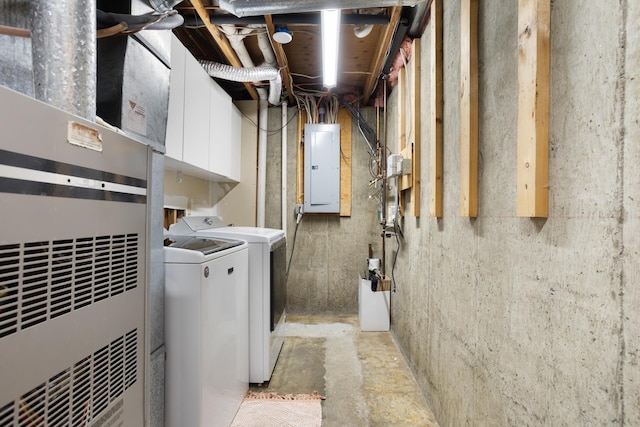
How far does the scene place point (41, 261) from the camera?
24.2 inches

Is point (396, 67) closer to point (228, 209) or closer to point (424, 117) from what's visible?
point (424, 117)

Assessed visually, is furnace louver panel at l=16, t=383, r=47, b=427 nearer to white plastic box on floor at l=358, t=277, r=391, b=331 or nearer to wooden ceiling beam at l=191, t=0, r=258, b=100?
wooden ceiling beam at l=191, t=0, r=258, b=100

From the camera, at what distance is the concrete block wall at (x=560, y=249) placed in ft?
2.41

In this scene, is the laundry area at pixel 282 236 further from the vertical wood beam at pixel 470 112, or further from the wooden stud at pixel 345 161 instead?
the wooden stud at pixel 345 161

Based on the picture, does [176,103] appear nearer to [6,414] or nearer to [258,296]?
[258,296]

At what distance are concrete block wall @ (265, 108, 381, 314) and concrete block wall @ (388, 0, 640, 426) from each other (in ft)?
6.94

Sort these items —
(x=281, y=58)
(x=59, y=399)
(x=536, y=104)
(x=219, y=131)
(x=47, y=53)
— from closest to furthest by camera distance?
(x=59, y=399) < (x=47, y=53) < (x=536, y=104) < (x=281, y=58) < (x=219, y=131)

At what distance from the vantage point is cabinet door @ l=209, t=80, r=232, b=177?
2842mm

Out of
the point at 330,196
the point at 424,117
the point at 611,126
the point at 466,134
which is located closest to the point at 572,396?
the point at 611,126

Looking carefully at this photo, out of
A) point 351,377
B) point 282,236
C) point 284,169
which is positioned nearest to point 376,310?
point 351,377

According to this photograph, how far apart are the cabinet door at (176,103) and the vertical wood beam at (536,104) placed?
203 cm

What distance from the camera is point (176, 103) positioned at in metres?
2.16

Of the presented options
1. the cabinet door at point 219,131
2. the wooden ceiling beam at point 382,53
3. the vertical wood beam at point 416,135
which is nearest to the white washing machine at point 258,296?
the cabinet door at point 219,131

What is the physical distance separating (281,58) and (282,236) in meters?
1.66
